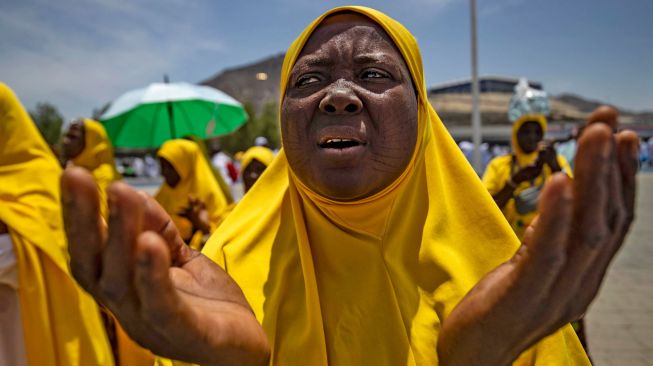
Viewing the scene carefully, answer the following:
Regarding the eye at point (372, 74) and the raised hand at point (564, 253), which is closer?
the raised hand at point (564, 253)

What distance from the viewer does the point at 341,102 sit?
121 cm

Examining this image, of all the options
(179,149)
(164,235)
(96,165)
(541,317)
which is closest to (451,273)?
(541,317)

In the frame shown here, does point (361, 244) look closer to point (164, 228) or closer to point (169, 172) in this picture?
point (164, 228)

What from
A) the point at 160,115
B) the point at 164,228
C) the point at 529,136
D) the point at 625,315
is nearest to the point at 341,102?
the point at 164,228

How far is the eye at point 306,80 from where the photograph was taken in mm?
1328

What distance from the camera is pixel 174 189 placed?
15.9 feet

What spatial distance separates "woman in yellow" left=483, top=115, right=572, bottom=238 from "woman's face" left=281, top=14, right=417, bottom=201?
273 cm

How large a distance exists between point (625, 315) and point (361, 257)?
490 centimetres

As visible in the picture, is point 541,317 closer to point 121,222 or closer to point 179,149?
point 121,222

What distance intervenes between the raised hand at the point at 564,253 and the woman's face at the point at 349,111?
1.43 ft

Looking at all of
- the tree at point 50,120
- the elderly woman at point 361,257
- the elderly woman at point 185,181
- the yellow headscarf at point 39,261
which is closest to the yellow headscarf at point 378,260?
the elderly woman at point 361,257

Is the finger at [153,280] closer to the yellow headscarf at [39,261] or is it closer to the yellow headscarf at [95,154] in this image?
the yellow headscarf at [39,261]

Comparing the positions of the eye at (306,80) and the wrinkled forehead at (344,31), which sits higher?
the wrinkled forehead at (344,31)

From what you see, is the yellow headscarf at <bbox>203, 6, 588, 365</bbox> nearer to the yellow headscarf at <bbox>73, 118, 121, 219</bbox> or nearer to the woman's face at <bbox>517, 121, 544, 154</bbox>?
the woman's face at <bbox>517, 121, 544, 154</bbox>
